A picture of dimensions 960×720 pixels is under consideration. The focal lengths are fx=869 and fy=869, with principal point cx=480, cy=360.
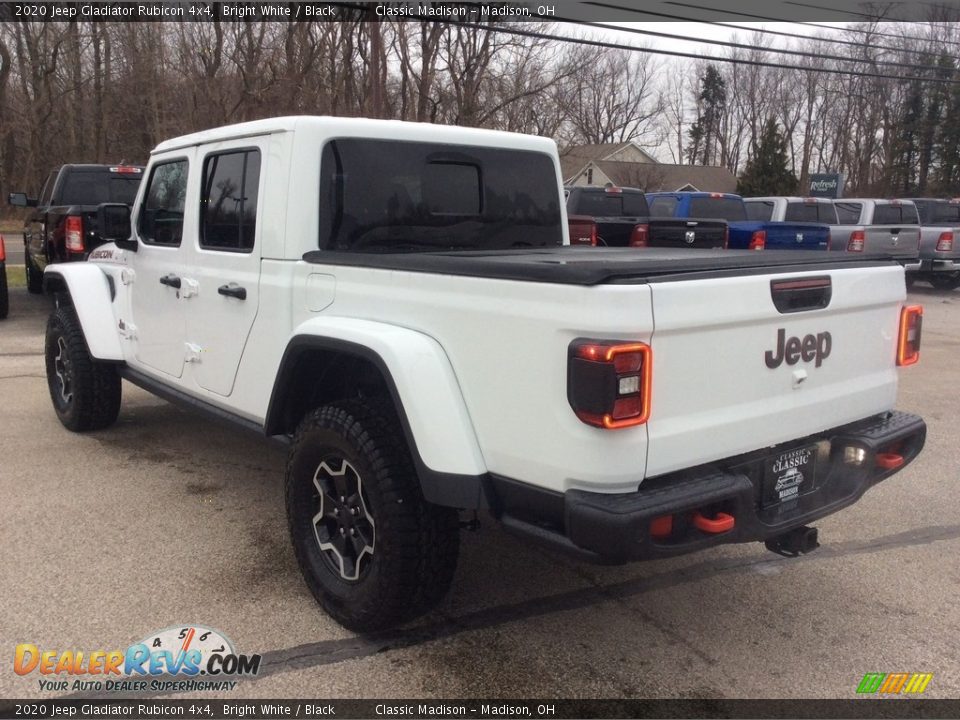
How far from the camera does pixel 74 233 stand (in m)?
9.80

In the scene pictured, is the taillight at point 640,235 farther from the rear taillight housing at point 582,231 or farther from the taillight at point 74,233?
the taillight at point 74,233

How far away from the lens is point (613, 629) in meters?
3.52

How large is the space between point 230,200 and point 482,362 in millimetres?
1980

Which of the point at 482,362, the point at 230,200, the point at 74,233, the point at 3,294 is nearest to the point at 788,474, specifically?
the point at 482,362

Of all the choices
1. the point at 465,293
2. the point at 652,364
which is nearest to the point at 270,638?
the point at 465,293

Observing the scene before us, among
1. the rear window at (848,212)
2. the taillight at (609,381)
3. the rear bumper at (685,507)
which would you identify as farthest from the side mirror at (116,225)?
the rear window at (848,212)

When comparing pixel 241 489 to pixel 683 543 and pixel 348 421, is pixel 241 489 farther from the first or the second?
pixel 683 543

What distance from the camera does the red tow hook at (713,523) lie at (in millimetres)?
2791

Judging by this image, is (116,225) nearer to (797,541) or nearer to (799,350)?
(799,350)

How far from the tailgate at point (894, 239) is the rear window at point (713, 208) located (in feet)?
7.76

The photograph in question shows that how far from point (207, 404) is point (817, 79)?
2255 inches

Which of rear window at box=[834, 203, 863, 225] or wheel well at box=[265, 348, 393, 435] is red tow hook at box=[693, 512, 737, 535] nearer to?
wheel well at box=[265, 348, 393, 435]

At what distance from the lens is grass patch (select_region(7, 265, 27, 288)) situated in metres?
15.0

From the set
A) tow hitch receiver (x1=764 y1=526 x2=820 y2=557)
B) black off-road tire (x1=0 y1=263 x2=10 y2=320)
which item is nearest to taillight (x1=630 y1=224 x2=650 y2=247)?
black off-road tire (x1=0 y1=263 x2=10 y2=320)
